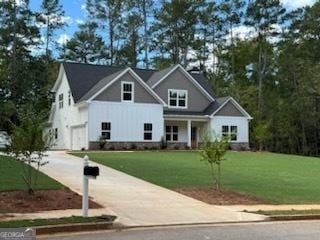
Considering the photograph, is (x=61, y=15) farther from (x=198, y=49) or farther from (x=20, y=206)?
(x=20, y=206)

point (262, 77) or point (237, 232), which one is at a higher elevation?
point (262, 77)

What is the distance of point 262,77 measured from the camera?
65500 mm

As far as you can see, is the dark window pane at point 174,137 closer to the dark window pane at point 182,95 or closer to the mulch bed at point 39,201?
the dark window pane at point 182,95

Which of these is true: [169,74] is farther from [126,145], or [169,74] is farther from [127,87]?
[126,145]

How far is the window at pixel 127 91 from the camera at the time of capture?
1642 inches

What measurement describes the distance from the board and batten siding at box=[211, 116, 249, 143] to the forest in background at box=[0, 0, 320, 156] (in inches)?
359

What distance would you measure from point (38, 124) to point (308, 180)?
11.6 meters

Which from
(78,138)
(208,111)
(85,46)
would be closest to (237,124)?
(208,111)

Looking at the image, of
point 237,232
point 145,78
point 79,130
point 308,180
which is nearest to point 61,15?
point 145,78

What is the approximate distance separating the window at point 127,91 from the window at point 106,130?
2250 mm

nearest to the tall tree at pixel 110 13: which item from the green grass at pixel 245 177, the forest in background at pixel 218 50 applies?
the forest in background at pixel 218 50

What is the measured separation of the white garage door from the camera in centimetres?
4159

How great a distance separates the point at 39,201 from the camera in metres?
14.4

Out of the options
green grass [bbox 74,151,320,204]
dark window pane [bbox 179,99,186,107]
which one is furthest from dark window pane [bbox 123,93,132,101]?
green grass [bbox 74,151,320,204]
